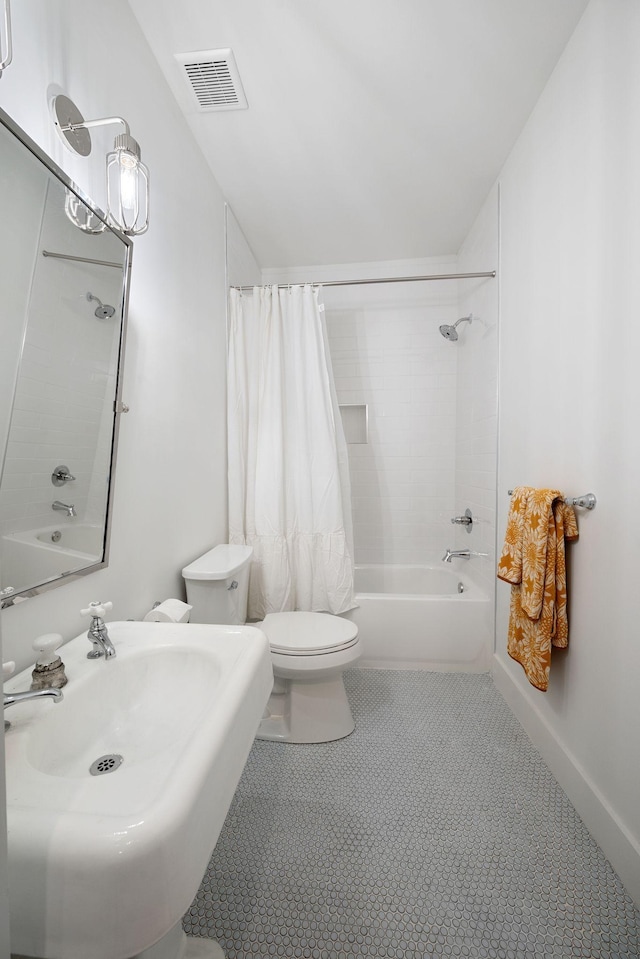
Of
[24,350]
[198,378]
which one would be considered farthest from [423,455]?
[24,350]

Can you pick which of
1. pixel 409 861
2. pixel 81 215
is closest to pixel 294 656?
pixel 409 861

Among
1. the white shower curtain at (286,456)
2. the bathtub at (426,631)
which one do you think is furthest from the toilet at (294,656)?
the bathtub at (426,631)

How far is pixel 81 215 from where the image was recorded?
41.5 inches

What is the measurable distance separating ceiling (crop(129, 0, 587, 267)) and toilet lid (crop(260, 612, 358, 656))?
210cm

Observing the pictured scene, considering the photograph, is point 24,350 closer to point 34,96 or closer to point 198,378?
point 34,96

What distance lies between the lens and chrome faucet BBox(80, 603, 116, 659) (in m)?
0.98

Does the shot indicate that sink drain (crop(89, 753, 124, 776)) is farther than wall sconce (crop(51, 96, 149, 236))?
No

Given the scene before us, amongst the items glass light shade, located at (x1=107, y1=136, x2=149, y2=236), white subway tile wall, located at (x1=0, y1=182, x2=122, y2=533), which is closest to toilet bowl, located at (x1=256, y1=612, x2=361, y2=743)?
white subway tile wall, located at (x1=0, y1=182, x2=122, y2=533)

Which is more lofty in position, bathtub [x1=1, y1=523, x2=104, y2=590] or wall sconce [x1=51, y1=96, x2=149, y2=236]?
wall sconce [x1=51, y1=96, x2=149, y2=236]

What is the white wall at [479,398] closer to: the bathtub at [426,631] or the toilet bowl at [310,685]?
the bathtub at [426,631]

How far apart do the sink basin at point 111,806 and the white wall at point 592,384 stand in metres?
1.03

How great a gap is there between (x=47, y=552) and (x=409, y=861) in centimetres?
127

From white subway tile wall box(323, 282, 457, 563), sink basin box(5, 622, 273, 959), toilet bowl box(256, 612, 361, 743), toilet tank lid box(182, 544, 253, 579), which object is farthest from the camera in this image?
white subway tile wall box(323, 282, 457, 563)

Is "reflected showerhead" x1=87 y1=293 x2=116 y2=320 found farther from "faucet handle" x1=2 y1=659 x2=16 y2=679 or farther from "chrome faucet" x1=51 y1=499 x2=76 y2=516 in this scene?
"faucet handle" x1=2 y1=659 x2=16 y2=679
